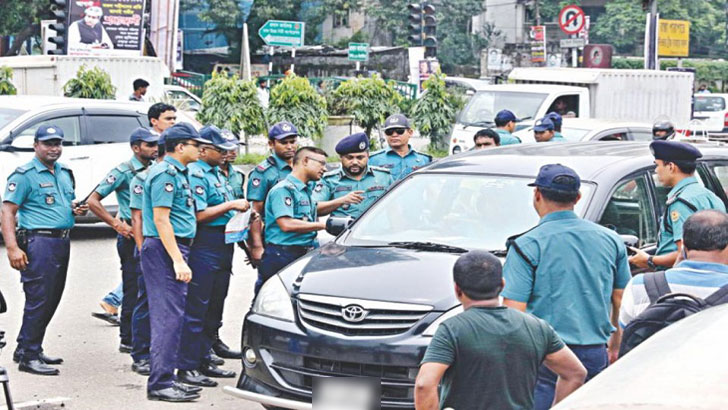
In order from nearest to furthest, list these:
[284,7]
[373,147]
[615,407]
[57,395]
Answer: [615,407]
[57,395]
[373,147]
[284,7]

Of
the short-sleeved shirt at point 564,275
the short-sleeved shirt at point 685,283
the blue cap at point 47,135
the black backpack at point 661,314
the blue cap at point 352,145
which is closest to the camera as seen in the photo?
the black backpack at point 661,314

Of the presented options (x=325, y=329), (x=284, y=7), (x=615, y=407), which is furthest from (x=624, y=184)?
(x=284, y=7)

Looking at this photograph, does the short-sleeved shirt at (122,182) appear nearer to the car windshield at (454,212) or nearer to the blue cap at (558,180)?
the car windshield at (454,212)

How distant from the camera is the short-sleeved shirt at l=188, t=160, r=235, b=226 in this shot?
7.21m

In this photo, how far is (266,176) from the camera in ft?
26.7

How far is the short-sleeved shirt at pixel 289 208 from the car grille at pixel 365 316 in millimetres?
1591

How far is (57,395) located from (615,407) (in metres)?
5.73

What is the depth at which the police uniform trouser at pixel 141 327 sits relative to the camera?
7.78 meters

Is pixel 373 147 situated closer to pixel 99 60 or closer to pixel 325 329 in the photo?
pixel 99 60

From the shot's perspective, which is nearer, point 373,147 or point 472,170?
point 472,170

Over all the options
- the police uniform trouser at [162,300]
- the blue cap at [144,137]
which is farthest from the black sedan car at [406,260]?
the blue cap at [144,137]

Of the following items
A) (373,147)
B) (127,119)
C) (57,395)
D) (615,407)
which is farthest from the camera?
(373,147)

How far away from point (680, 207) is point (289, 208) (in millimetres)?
2495

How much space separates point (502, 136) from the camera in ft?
39.6
